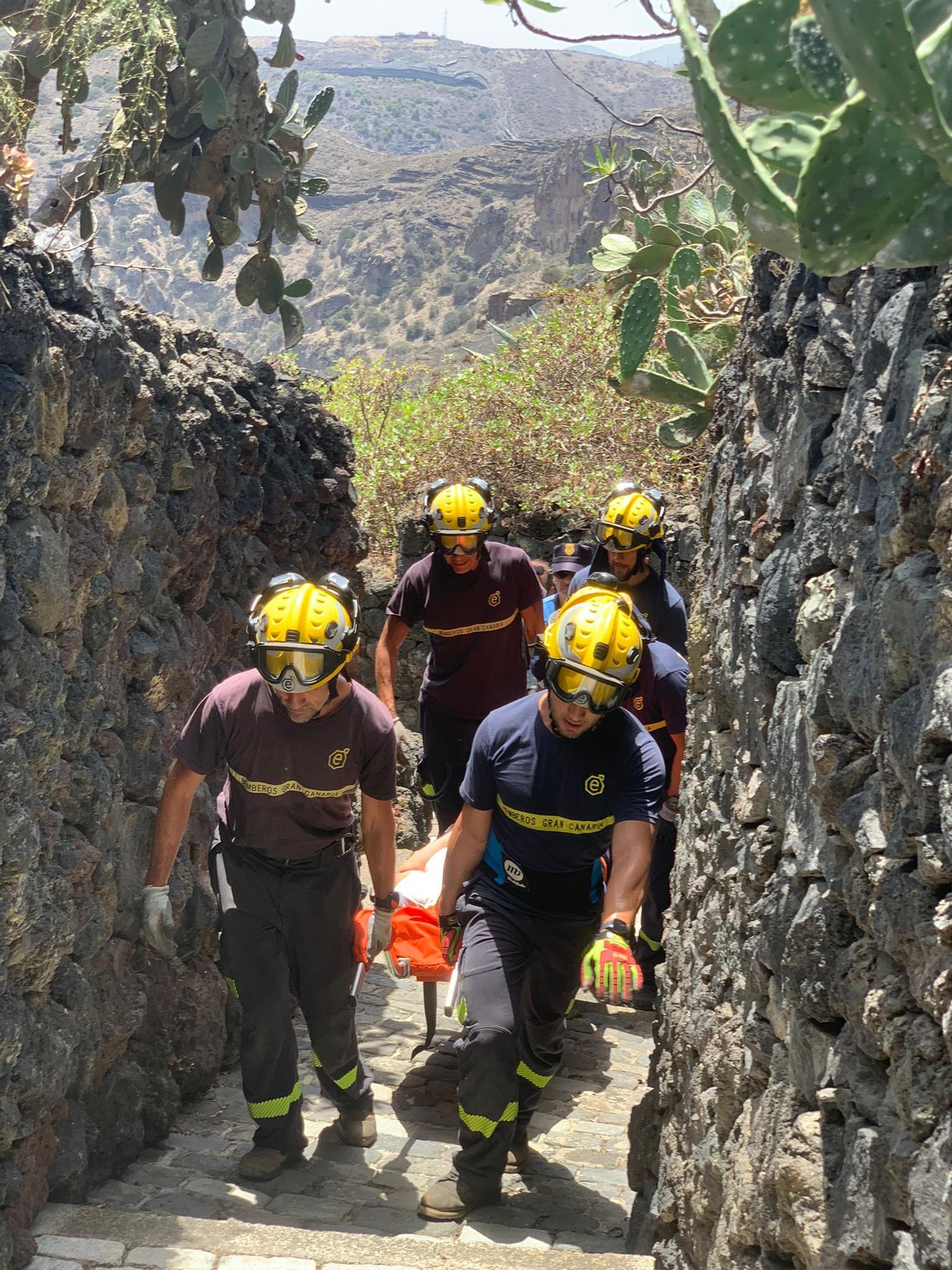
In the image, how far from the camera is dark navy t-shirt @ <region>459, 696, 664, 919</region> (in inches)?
186

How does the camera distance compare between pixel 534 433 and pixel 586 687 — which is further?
pixel 534 433

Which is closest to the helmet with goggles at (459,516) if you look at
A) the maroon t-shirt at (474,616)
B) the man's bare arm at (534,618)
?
the maroon t-shirt at (474,616)

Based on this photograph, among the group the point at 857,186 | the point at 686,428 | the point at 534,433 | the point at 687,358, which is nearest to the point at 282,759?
the point at 687,358

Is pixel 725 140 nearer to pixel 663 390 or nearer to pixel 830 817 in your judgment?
pixel 830 817

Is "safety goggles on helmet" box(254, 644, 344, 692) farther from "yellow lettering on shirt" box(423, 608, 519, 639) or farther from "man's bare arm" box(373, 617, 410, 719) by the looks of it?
"yellow lettering on shirt" box(423, 608, 519, 639)

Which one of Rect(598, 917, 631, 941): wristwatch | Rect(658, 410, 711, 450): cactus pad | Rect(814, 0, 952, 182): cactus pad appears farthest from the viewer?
Rect(658, 410, 711, 450): cactus pad

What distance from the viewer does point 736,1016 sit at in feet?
11.7

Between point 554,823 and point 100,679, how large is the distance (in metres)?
1.83

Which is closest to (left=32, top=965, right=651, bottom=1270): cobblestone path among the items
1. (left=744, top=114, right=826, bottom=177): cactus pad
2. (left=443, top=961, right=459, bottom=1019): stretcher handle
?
(left=443, top=961, right=459, bottom=1019): stretcher handle

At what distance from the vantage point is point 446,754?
24.4ft

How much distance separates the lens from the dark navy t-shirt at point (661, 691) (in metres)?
6.09

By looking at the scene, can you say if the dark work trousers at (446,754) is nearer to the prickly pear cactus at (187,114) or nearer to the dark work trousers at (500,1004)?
the dark work trousers at (500,1004)

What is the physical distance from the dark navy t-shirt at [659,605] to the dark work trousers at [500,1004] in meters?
2.39

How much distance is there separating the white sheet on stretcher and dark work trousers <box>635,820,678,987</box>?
1525mm
